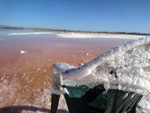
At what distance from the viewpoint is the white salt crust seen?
0.51 m

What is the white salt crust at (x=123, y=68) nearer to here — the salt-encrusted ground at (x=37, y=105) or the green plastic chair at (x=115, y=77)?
the green plastic chair at (x=115, y=77)

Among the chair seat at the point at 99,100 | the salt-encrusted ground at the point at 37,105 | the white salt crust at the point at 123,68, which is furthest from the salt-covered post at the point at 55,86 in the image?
the salt-encrusted ground at the point at 37,105

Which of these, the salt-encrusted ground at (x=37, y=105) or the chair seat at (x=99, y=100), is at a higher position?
the chair seat at (x=99, y=100)

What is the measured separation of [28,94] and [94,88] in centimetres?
122

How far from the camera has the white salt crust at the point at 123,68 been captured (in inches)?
19.9

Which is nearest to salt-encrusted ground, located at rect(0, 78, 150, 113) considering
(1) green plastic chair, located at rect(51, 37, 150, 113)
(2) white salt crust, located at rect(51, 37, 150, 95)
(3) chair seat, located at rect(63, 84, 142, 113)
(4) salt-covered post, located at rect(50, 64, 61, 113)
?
(4) salt-covered post, located at rect(50, 64, 61, 113)

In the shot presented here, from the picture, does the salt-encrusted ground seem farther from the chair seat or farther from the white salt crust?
the white salt crust

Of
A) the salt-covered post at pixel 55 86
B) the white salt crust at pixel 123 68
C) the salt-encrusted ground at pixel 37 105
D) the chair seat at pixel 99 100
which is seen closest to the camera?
the white salt crust at pixel 123 68

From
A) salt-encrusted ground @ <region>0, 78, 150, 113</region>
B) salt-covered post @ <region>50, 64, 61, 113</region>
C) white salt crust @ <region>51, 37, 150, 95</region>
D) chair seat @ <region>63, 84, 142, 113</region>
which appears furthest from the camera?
salt-encrusted ground @ <region>0, 78, 150, 113</region>

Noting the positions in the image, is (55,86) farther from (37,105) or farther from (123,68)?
(37,105)

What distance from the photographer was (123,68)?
0.55 meters

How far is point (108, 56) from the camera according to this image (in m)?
0.51

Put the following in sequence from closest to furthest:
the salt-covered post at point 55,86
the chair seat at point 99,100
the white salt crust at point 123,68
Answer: the white salt crust at point 123,68
the chair seat at point 99,100
the salt-covered post at point 55,86

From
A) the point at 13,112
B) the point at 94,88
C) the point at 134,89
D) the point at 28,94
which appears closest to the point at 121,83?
the point at 134,89
